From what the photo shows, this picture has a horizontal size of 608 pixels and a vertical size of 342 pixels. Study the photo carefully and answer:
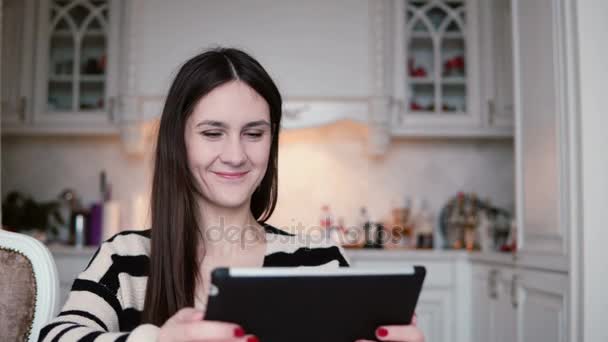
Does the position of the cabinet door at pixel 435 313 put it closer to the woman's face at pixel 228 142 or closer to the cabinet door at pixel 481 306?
the cabinet door at pixel 481 306

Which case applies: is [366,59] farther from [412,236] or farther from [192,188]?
[192,188]

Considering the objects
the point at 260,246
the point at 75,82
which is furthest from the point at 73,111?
the point at 260,246

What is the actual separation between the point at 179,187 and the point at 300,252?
26cm

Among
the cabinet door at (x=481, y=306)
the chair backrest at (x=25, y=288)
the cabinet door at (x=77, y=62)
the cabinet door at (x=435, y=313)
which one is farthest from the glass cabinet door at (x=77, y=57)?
the chair backrest at (x=25, y=288)

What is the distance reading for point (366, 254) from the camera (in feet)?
10.1

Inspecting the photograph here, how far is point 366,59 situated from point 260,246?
7.54ft

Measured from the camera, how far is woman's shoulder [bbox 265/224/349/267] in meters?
1.15

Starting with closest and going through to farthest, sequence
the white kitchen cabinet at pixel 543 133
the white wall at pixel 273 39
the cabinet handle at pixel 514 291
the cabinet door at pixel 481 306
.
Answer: the white kitchen cabinet at pixel 543 133 → the cabinet handle at pixel 514 291 → the cabinet door at pixel 481 306 → the white wall at pixel 273 39

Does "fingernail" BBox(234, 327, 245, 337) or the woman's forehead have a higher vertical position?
the woman's forehead

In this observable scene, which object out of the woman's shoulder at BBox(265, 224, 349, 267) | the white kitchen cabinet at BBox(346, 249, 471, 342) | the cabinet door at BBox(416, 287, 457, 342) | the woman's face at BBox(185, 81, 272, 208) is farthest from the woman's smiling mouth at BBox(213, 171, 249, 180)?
the cabinet door at BBox(416, 287, 457, 342)

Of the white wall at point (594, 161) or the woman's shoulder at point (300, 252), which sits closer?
the woman's shoulder at point (300, 252)

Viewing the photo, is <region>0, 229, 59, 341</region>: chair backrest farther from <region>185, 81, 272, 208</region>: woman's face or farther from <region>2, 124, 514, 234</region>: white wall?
<region>2, 124, 514, 234</region>: white wall

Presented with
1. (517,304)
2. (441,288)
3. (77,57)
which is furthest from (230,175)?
(77,57)

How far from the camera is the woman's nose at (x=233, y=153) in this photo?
3.28ft
